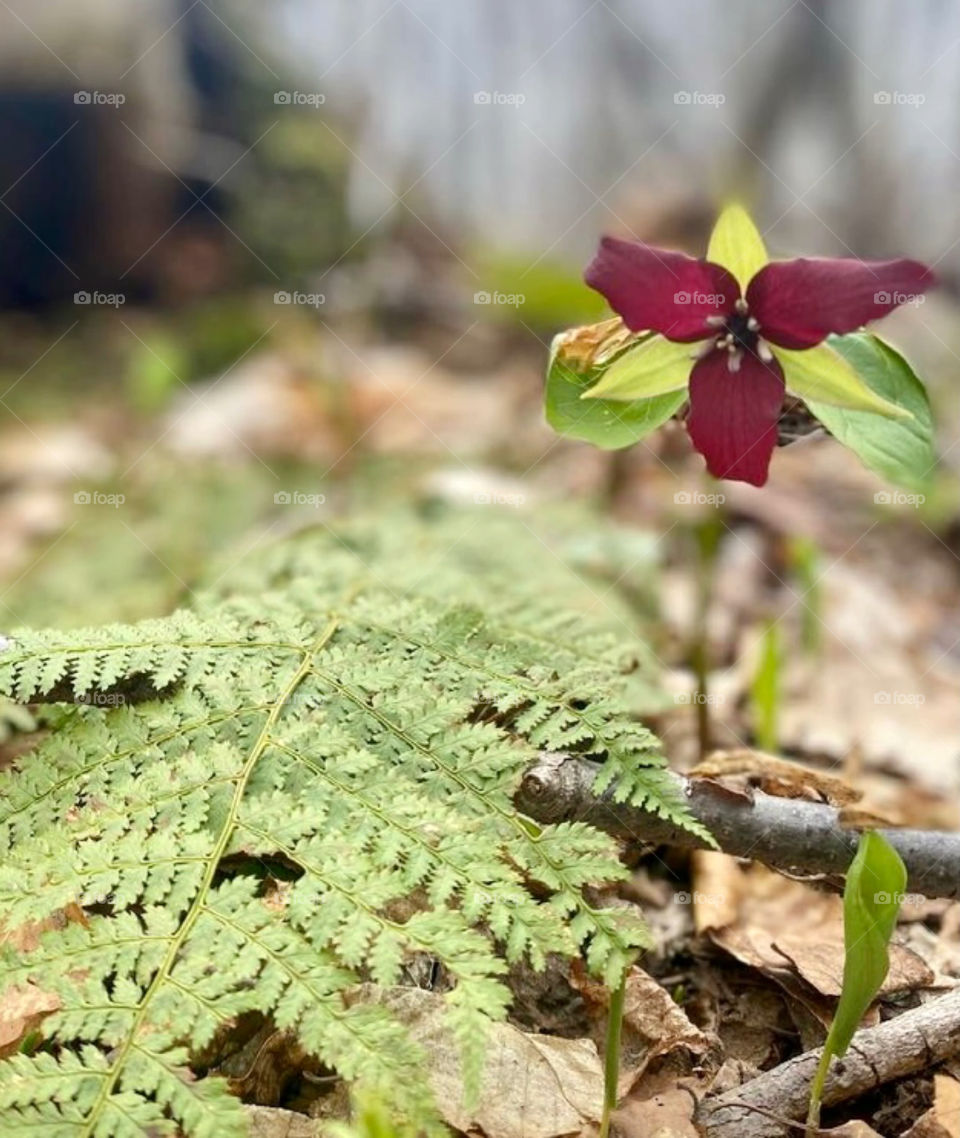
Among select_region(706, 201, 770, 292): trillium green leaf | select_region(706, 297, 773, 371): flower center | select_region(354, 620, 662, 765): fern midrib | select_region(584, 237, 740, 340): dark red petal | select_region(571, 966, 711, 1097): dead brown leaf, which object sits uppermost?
select_region(706, 201, 770, 292): trillium green leaf

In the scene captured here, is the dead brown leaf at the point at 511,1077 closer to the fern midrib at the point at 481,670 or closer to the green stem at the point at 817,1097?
the green stem at the point at 817,1097

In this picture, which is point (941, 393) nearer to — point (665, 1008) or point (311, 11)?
point (665, 1008)

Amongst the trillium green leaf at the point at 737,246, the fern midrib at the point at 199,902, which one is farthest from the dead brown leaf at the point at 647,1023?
the trillium green leaf at the point at 737,246

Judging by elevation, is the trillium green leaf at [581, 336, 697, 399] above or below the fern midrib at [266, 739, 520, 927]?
above

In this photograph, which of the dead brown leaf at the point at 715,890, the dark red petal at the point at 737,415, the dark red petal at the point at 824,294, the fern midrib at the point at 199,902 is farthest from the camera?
the dead brown leaf at the point at 715,890

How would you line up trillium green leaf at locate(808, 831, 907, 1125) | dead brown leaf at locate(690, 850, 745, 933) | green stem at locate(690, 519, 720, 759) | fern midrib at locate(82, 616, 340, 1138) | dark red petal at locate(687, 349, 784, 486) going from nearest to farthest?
fern midrib at locate(82, 616, 340, 1138) < trillium green leaf at locate(808, 831, 907, 1125) < dark red petal at locate(687, 349, 784, 486) < dead brown leaf at locate(690, 850, 745, 933) < green stem at locate(690, 519, 720, 759)

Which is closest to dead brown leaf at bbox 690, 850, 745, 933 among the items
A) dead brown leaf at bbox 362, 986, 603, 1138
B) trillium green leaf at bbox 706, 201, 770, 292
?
dead brown leaf at bbox 362, 986, 603, 1138

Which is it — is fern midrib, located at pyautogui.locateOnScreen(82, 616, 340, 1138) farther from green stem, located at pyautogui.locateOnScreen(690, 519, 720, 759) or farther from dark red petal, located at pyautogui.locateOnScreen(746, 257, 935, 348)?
green stem, located at pyautogui.locateOnScreen(690, 519, 720, 759)
